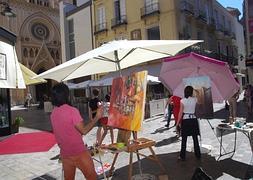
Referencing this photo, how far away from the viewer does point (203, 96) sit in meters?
7.77

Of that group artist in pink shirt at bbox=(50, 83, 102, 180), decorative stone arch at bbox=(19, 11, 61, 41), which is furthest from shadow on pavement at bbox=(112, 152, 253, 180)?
decorative stone arch at bbox=(19, 11, 61, 41)

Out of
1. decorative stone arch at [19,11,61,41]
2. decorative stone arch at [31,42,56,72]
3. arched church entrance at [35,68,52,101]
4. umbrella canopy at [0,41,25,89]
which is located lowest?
umbrella canopy at [0,41,25,89]

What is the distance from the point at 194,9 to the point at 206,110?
70.4ft

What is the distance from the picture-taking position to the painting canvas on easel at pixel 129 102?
204 inches

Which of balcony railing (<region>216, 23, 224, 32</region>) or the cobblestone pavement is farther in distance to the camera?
balcony railing (<region>216, 23, 224, 32</region>)

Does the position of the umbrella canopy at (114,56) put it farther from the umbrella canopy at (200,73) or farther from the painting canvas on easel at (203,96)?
the painting canvas on easel at (203,96)

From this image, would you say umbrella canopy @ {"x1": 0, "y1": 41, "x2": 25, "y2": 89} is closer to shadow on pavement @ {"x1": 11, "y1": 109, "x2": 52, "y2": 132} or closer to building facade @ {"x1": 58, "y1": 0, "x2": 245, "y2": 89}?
shadow on pavement @ {"x1": 11, "y1": 109, "x2": 52, "y2": 132}

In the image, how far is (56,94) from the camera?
4.44m

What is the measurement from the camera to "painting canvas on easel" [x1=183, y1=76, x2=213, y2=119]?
25.1ft

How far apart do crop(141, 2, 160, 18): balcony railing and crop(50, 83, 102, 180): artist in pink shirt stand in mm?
21473

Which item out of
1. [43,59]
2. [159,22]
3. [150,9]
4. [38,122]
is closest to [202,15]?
[150,9]

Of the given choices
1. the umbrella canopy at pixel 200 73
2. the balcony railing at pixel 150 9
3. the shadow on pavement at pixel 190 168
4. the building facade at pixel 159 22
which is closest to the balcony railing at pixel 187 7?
the building facade at pixel 159 22

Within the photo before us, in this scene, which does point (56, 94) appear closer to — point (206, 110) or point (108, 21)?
point (206, 110)

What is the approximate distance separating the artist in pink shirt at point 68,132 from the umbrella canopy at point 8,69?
883 millimetres
